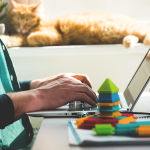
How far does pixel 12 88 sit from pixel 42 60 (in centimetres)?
62

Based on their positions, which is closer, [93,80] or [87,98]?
[87,98]

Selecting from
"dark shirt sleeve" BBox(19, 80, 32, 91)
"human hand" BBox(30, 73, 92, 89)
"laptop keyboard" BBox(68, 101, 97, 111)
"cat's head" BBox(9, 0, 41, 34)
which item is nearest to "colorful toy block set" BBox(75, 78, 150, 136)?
Result: "laptop keyboard" BBox(68, 101, 97, 111)

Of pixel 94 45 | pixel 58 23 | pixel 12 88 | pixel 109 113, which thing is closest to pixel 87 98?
pixel 109 113

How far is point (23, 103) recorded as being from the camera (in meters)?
0.52

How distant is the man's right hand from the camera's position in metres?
0.52

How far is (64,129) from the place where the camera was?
0.44 meters

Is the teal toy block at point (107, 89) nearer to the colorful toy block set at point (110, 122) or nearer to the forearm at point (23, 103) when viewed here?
the colorful toy block set at point (110, 122)

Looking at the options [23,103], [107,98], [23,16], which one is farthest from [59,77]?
[23,16]

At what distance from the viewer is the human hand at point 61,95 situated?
0.55 m

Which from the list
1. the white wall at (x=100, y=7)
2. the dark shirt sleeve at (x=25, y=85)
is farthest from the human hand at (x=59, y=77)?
the white wall at (x=100, y=7)

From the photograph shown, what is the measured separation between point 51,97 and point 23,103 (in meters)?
0.08

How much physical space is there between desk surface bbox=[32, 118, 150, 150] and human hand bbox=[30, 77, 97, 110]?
0.06 meters

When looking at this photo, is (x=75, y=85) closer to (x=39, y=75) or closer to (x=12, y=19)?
(x=39, y=75)

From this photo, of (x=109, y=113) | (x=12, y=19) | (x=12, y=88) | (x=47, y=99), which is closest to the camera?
(x=109, y=113)
